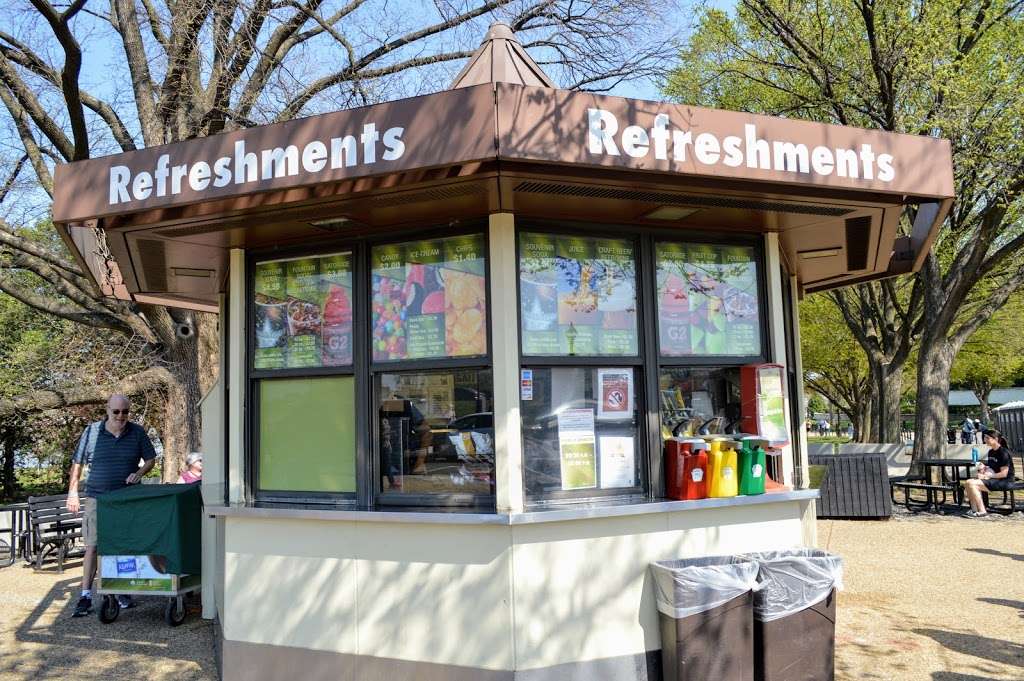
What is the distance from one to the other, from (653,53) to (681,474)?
9.93m

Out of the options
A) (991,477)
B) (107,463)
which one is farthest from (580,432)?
(991,477)

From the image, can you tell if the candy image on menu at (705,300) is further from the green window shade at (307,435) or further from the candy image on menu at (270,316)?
the candy image on menu at (270,316)

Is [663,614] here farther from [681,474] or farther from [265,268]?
[265,268]

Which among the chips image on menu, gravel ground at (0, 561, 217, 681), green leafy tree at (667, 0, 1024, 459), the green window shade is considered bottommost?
gravel ground at (0, 561, 217, 681)

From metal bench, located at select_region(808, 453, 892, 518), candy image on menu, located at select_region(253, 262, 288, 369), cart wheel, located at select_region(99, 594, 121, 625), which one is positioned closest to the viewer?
candy image on menu, located at select_region(253, 262, 288, 369)

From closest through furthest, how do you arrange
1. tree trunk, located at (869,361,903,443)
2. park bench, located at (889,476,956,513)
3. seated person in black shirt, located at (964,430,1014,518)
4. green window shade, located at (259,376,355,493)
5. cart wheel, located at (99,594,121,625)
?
green window shade, located at (259,376,355,493)
cart wheel, located at (99,594,121,625)
seated person in black shirt, located at (964,430,1014,518)
park bench, located at (889,476,956,513)
tree trunk, located at (869,361,903,443)

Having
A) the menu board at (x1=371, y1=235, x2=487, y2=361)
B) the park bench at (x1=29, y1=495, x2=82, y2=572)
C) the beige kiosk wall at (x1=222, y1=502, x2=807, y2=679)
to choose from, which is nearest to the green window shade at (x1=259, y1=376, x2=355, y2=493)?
the beige kiosk wall at (x1=222, y1=502, x2=807, y2=679)

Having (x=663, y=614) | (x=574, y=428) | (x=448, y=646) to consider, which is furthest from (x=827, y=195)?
(x=448, y=646)

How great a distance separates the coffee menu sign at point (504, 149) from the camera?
13.3ft

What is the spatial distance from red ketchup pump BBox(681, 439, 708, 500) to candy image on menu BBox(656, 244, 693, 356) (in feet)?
2.39

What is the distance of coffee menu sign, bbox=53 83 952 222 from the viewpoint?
4055mm

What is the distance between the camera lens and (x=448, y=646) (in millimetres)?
4617

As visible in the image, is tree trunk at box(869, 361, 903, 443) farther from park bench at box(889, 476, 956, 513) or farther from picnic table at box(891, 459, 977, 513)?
park bench at box(889, 476, 956, 513)

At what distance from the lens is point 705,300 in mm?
5547
